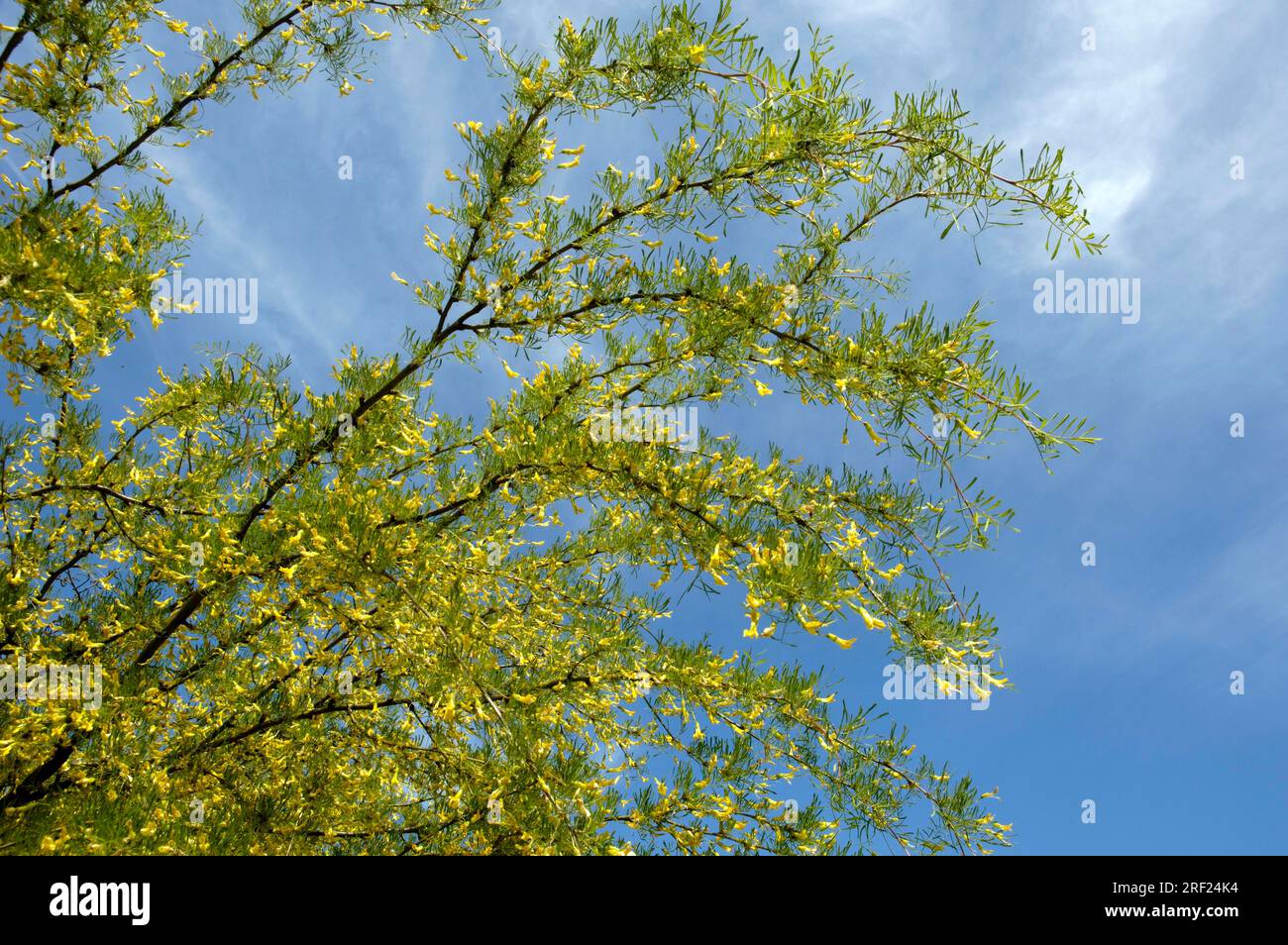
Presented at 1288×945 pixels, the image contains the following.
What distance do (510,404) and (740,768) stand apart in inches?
57.1

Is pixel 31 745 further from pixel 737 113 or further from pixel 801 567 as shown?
pixel 737 113

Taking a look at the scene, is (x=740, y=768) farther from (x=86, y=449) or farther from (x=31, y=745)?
(x=86, y=449)

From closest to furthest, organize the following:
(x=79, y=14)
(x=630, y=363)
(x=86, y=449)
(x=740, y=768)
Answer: (x=740, y=768) < (x=630, y=363) < (x=79, y=14) < (x=86, y=449)

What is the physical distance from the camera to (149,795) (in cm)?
252

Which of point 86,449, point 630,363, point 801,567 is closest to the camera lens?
point 801,567

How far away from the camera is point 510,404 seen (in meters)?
2.95

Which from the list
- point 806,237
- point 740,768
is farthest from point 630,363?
point 740,768
